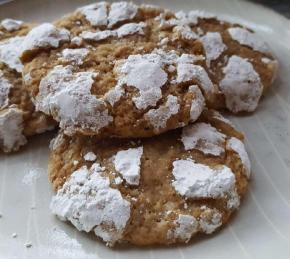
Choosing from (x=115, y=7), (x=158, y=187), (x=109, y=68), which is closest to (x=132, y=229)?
(x=158, y=187)

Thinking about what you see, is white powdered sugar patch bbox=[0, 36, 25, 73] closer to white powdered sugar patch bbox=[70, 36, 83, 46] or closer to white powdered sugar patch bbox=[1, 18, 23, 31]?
white powdered sugar patch bbox=[1, 18, 23, 31]

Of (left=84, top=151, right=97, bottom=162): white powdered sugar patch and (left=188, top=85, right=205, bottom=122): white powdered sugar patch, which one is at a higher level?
(left=188, top=85, right=205, bottom=122): white powdered sugar patch

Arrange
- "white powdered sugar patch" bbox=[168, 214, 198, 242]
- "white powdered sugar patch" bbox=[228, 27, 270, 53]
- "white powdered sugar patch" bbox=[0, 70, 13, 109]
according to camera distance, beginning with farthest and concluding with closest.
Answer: "white powdered sugar patch" bbox=[228, 27, 270, 53] < "white powdered sugar patch" bbox=[0, 70, 13, 109] < "white powdered sugar patch" bbox=[168, 214, 198, 242]

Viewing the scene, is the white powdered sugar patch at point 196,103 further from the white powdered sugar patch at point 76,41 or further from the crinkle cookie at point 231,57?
the white powdered sugar patch at point 76,41

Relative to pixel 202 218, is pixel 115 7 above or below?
above

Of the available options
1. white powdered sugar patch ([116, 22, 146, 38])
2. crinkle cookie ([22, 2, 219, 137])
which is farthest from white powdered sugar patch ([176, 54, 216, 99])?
white powdered sugar patch ([116, 22, 146, 38])

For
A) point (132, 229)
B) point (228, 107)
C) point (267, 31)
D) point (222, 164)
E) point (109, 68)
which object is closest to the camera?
point (132, 229)

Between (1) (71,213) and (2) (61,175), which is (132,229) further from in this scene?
(2) (61,175)
